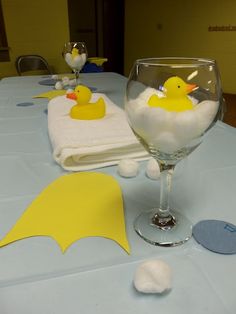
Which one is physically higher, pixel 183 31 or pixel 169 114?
pixel 169 114

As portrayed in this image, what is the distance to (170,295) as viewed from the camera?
11.9 inches

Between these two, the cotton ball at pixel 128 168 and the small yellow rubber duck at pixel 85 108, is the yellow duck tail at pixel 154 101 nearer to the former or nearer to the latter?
the cotton ball at pixel 128 168

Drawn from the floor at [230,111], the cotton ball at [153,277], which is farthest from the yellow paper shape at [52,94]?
the floor at [230,111]

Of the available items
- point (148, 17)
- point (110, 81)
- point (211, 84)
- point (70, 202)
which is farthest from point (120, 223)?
point (148, 17)

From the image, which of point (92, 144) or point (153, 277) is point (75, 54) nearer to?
point (92, 144)

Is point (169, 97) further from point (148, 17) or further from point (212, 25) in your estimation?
point (148, 17)

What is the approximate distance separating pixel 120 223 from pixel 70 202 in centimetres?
9

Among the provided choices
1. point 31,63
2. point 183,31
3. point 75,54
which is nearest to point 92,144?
point 75,54

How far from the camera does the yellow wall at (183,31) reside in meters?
3.26

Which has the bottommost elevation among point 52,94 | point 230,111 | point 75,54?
point 230,111

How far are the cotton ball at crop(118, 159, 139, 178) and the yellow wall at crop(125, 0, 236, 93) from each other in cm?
277

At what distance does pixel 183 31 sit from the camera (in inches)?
141

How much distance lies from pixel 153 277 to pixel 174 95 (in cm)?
21

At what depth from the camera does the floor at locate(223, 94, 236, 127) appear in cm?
265
